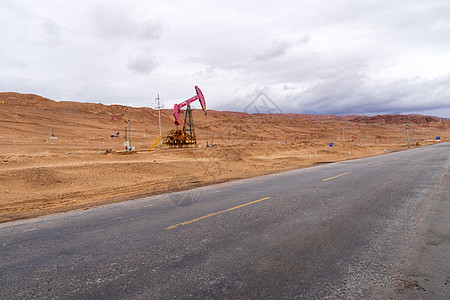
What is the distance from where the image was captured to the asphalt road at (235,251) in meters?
3.47

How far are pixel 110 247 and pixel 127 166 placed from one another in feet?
47.6

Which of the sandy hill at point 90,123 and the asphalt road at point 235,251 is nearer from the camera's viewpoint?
the asphalt road at point 235,251

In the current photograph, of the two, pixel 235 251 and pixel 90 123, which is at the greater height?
pixel 90 123

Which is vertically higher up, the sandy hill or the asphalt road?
the sandy hill

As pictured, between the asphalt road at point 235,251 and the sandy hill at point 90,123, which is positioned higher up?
the sandy hill at point 90,123

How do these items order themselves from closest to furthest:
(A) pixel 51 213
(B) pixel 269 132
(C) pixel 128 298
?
1. (C) pixel 128 298
2. (A) pixel 51 213
3. (B) pixel 269 132

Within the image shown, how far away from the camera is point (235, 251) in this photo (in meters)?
4.59

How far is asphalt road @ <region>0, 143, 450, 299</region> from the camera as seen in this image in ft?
11.4

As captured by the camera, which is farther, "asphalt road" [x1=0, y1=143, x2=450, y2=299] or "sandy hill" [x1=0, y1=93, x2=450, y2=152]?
"sandy hill" [x1=0, y1=93, x2=450, y2=152]

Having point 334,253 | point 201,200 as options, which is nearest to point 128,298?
point 334,253

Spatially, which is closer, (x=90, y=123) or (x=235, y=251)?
(x=235, y=251)

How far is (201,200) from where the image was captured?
873 cm

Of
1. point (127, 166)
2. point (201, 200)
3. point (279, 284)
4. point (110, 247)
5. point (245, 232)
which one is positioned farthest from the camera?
point (127, 166)

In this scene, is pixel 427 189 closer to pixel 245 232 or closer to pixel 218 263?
pixel 245 232
